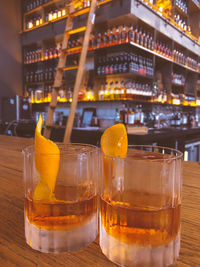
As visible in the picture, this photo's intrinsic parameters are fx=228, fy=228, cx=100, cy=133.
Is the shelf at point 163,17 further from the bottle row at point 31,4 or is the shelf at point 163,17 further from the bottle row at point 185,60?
the bottle row at point 31,4

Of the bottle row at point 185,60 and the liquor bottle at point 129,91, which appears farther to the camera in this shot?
the bottle row at point 185,60

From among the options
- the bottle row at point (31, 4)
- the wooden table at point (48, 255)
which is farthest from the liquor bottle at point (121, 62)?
the wooden table at point (48, 255)

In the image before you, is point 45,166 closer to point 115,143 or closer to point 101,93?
point 115,143

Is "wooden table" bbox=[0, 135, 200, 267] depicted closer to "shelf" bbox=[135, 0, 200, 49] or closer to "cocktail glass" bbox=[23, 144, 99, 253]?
"cocktail glass" bbox=[23, 144, 99, 253]

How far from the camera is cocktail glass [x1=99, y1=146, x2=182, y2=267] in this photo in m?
0.25

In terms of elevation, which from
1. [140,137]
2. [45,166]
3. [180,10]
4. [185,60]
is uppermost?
[180,10]

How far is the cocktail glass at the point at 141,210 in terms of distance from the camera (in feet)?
0.83

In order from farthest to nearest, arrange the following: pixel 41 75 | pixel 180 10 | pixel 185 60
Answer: pixel 185 60
pixel 41 75
pixel 180 10

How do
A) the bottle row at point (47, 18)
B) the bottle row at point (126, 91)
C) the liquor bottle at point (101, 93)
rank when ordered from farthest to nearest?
the bottle row at point (47, 18) < the liquor bottle at point (101, 93) < the bottle row at point (126, 91)

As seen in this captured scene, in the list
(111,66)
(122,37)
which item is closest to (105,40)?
(122,37)

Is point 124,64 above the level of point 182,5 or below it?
below

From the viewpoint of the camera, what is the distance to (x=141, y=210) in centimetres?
26

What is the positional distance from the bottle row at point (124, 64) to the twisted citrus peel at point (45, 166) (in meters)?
3.01

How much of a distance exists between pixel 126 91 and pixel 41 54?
2.03 m
